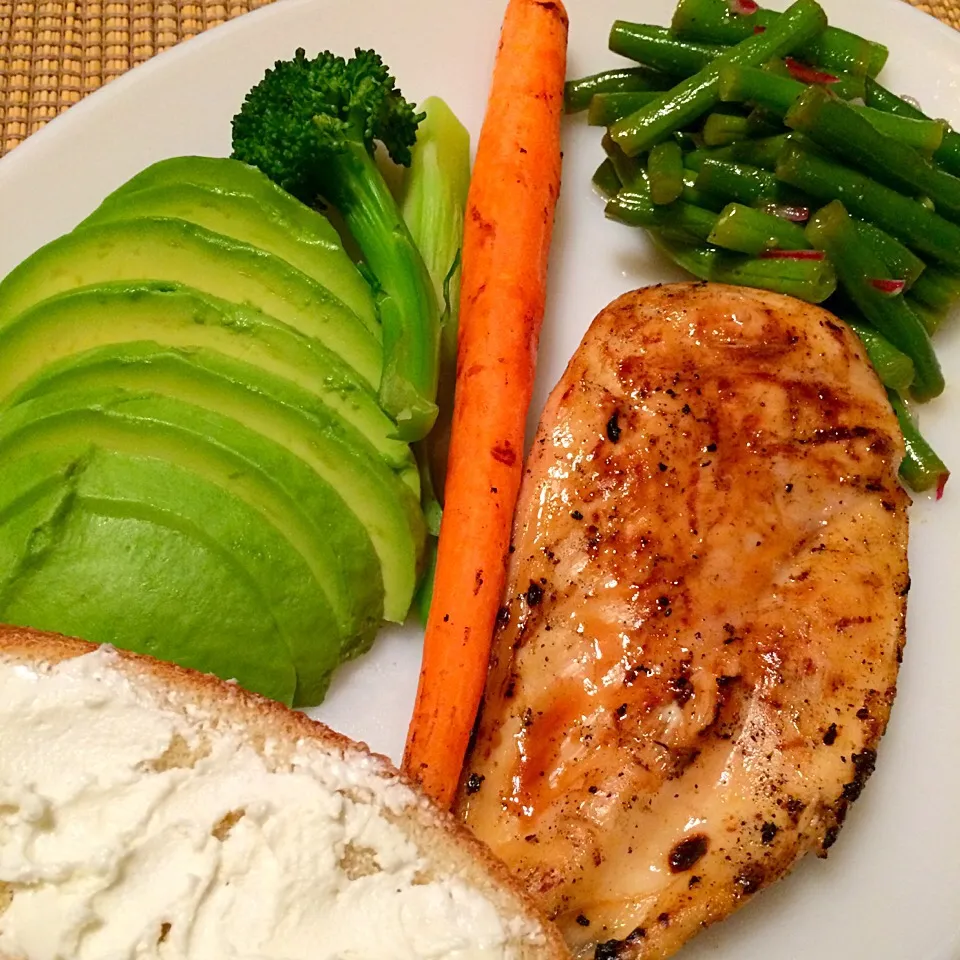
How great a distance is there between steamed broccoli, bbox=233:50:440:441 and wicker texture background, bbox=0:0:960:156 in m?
0.89

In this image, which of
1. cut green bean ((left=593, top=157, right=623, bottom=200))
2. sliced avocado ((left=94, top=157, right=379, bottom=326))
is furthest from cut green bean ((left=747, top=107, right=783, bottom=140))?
sliced avocado ((left=94, top=157, right=379, bottom=326))

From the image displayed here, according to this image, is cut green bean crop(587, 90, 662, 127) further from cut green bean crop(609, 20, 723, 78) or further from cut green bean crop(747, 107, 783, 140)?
cut green bean crop(747, 107, 783, 140)

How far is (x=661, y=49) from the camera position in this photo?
2791 millimetres

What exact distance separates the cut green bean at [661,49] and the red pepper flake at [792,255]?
635mm

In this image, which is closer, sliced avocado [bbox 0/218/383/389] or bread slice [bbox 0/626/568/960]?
bread slice [bbox 0/626/568/960]

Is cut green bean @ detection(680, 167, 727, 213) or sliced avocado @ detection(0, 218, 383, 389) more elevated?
cut green bean @ detection(680, 167, 727, 213)

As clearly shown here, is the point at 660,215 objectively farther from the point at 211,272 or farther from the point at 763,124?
the point at 211,272

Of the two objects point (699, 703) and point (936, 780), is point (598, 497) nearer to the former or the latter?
point (699, 703)

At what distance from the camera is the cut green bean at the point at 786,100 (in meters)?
2.55

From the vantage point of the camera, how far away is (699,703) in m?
2.09

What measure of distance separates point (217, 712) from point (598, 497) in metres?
0.99

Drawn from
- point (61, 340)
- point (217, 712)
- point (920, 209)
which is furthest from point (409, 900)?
point (920, 209)

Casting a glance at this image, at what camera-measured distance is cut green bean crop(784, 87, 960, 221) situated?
2449 millimetres

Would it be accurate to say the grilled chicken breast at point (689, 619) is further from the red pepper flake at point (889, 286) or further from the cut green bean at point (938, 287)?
the cut green bean at point (938, 287)
